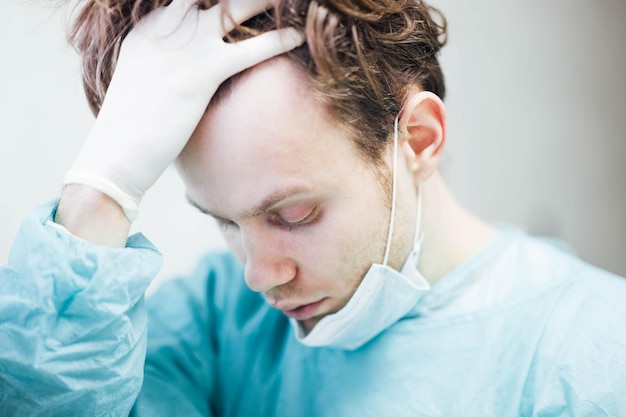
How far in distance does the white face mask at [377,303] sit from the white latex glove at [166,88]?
0.27 m

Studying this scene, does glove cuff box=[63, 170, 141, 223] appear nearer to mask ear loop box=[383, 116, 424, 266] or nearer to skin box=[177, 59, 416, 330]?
skin box=[177, 59, 416, 330]

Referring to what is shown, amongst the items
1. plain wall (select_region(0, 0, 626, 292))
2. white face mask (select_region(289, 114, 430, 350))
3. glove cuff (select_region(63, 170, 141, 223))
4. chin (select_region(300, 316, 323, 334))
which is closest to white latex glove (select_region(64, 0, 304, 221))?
glove cuff (select_region(63, 170, 141, 223))

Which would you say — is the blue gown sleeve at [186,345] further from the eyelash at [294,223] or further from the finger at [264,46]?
the finger at [264,46]

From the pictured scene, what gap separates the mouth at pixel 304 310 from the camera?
3.19 ft

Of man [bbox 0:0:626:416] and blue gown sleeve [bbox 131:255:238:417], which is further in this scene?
blue gown sleeve [bbox 131:255:238:417]

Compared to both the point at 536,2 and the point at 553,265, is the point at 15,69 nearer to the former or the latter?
the point at 553,265

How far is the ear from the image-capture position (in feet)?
3.05

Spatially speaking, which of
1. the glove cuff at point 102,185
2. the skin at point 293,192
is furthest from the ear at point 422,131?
the glove cuff at point 102,185

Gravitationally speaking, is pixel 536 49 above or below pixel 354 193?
below

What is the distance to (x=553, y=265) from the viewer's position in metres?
1.08

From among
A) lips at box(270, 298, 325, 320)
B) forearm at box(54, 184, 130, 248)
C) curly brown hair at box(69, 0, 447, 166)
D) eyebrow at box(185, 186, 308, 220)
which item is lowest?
lips at box(270, 298, 325, 320)

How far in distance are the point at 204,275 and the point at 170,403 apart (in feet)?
1.05

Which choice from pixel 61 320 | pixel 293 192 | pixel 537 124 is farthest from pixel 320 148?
pixel 537 124

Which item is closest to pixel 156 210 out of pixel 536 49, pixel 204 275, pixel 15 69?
pixel 204 275
